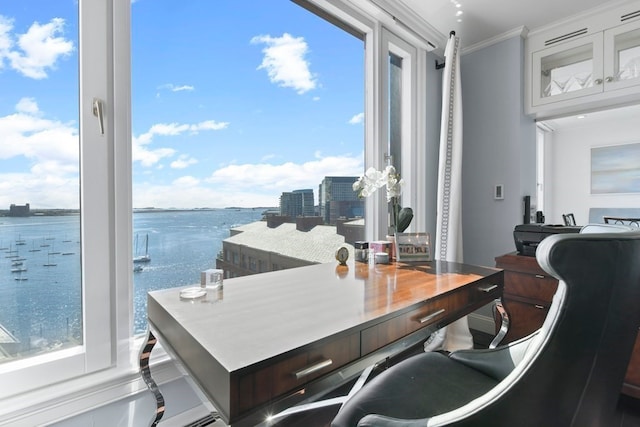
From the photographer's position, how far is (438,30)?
250 cm

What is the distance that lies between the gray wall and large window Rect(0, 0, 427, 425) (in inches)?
55.0

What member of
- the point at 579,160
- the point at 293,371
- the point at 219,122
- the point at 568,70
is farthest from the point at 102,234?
the point at 568,70

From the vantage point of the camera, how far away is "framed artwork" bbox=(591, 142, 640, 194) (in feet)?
6.79

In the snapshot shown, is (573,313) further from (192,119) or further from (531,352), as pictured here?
(192,119)

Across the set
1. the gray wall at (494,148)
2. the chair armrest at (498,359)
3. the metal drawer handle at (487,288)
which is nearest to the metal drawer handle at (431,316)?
the chair armrest at (498,359)

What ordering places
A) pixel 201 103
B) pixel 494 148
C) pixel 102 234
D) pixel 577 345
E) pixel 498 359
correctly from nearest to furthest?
pixel 577 345
pixel 498 359
pixel 102 234
pixel 201 103
pixel 494 148

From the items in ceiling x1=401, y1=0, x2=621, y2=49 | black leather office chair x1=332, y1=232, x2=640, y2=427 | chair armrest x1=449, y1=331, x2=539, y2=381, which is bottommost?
chair armrest x1=449, y1=331, x2=539, y2=381

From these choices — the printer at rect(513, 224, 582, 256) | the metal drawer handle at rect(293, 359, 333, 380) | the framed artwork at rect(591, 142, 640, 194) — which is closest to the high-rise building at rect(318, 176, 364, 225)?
the printer at rect(513, 224, 582, 256)

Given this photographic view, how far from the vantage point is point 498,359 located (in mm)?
1121

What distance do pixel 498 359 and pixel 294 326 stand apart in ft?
2.59

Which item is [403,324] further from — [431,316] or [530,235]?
[530,235]

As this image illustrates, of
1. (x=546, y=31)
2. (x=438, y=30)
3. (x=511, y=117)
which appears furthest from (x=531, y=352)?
(x=546, y=31)

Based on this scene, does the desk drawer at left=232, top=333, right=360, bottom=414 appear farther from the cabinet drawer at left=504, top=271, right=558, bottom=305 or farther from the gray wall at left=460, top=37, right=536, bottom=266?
the gray wall at left=460, top=37, right=536, bottom=266

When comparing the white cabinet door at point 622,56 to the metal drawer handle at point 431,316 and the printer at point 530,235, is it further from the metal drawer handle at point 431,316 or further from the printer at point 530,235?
the metal drawer handle at point 431,316
